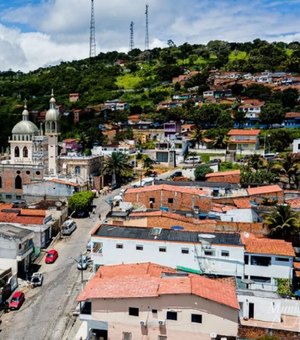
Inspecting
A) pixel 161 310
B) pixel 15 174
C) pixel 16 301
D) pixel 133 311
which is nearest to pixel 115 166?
pixel 15 174

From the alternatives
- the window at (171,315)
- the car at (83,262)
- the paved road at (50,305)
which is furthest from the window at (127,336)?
the car at (83,262)

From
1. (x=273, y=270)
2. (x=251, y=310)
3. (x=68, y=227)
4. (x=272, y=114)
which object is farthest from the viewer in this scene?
(x=272, y=114)

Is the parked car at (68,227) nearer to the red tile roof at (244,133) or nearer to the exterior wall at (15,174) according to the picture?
the exterior wall at (15,174)

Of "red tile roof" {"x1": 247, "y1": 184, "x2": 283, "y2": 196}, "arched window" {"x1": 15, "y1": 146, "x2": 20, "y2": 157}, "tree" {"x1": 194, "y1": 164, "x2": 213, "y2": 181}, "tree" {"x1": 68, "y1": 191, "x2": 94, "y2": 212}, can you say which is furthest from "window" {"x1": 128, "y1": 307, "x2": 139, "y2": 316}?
"arched window" {"x1": 15, "y1": 146, "x2": 20, "y2": 157}

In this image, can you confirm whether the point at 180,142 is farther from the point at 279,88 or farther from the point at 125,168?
the point at 279,88

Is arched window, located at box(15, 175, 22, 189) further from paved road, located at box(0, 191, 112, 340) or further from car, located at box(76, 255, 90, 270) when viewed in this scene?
car, located at box(76, 255, 90, 270)

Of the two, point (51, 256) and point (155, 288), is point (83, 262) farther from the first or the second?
point (155, 288)

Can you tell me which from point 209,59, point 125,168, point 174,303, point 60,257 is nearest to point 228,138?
point 125,168
